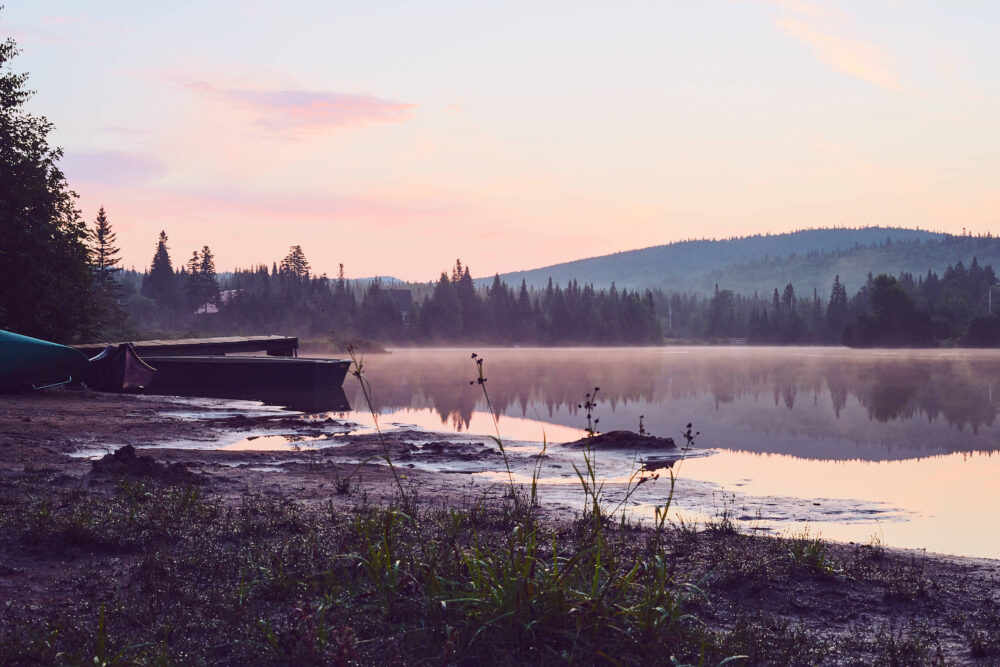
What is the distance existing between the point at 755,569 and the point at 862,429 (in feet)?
65.5

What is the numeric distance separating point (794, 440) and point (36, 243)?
29.8 metres

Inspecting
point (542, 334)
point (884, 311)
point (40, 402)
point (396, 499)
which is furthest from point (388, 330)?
point (396, 499)

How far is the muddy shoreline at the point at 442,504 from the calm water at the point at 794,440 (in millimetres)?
1699

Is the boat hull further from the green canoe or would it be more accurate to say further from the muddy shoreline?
the green canoe

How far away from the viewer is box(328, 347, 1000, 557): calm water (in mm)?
11883

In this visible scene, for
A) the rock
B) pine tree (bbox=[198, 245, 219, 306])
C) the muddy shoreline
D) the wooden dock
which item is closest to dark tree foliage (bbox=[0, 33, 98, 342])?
the wooden dock

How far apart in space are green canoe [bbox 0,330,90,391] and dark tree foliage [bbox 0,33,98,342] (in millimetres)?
19372

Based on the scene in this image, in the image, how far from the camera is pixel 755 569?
7.51 meters

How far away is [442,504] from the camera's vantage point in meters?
10.6

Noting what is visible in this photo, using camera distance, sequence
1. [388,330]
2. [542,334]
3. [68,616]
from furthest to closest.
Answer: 1. [542,334]
2. [388,330]
3. [68,616]

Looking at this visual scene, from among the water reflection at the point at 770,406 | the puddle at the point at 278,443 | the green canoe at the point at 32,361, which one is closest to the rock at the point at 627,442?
the water reflection at the point at 770,406

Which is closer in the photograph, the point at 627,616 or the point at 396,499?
the point at 627,616

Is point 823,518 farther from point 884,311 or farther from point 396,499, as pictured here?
point 884,311

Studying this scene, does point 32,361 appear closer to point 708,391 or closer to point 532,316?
point 708,391
